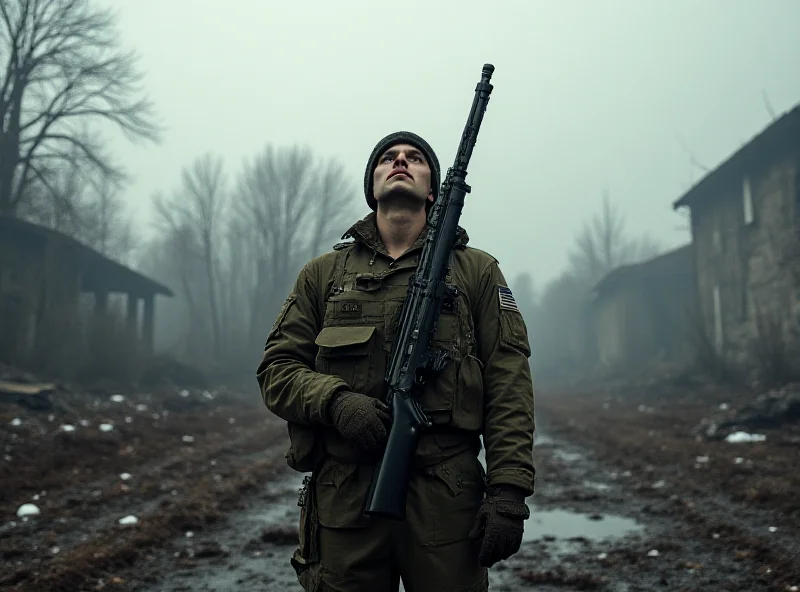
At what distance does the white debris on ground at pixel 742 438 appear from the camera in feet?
31.7

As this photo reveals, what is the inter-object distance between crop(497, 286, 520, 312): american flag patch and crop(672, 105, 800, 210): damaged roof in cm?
1587

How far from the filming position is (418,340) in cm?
233

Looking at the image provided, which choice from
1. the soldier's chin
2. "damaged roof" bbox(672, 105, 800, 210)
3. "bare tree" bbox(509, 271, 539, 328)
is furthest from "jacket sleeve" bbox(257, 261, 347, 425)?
"bare tree" bbox(509, 271, 539, 328)

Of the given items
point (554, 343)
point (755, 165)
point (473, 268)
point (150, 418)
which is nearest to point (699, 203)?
point (755, 165)

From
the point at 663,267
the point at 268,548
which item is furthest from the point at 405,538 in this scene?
the point at 663,267

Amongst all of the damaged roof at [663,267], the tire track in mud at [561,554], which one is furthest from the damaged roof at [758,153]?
the tire track in mud at [561,554]

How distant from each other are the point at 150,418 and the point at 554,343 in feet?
203

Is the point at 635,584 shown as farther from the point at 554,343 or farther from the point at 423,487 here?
the point at 554,343

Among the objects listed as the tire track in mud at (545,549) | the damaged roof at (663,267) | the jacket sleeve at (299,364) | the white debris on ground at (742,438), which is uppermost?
the damaged roof at (663,267)

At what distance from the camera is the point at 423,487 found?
2262 mm

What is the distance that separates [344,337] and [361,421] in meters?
0.33

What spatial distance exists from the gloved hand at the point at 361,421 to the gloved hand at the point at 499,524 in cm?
40

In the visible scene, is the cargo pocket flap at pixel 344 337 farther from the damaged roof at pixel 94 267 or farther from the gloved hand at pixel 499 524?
the damaged roof at pixel 94 267

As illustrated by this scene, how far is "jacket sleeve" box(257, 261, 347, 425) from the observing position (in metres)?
2.29
